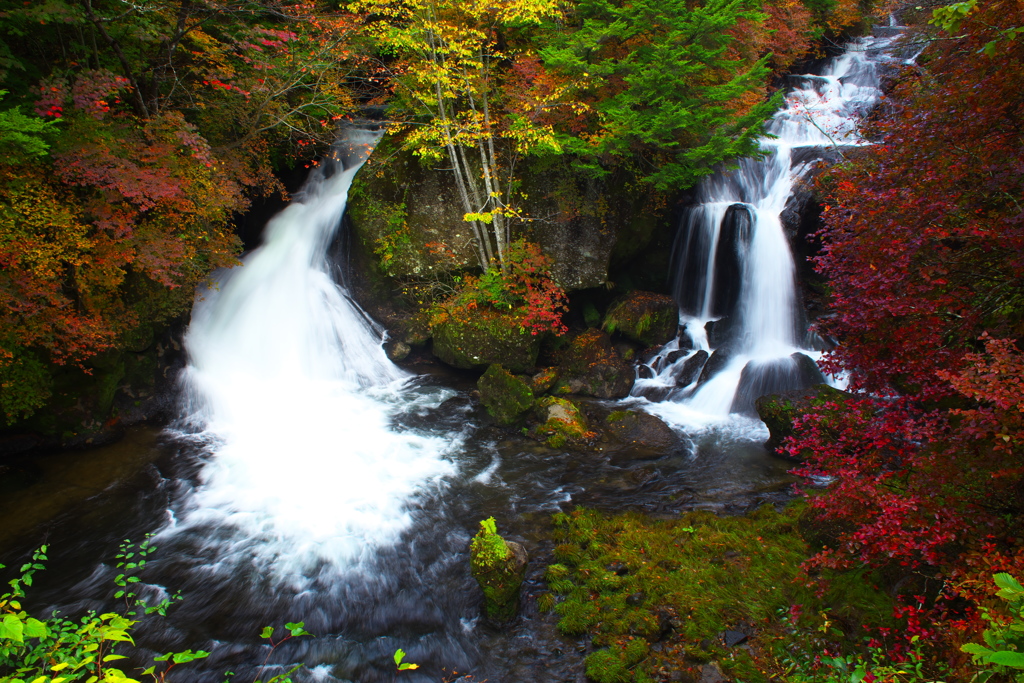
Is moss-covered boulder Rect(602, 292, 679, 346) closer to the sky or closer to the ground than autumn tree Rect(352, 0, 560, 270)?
closer to the ground

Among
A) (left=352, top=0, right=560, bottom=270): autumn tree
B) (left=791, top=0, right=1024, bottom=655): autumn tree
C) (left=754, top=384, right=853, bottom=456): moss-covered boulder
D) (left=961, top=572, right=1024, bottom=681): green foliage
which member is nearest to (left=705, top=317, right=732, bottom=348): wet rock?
(left=754, top=384, right=853, bottom=456): moss-covered boulder

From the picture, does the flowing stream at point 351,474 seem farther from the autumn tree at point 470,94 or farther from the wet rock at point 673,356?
the autumn tree at point 470,94

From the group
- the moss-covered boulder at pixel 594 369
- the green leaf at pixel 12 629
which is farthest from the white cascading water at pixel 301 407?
the green leaf at pixel 12 629

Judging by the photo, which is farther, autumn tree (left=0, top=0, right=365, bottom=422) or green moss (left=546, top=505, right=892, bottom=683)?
autumn tree (left=0, top=0, right=365, bottom=422)

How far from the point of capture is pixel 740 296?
1180 cm

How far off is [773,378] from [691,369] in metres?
1.76

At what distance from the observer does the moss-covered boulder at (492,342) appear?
421 inches

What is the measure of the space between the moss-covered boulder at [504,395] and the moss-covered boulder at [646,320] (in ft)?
10.9

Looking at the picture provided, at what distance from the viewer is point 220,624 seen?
5.05 metres

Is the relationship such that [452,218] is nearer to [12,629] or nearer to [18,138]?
[18,138]

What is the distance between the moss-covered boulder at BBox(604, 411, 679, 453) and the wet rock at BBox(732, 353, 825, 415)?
75.7 inches

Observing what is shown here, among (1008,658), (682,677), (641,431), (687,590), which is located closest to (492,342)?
(641,431)

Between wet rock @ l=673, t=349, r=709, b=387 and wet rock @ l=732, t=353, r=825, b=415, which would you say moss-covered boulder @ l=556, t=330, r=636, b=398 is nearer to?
wet rock @ l=673, t=349, r=709, b=387

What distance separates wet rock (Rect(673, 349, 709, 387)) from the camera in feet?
36.1
